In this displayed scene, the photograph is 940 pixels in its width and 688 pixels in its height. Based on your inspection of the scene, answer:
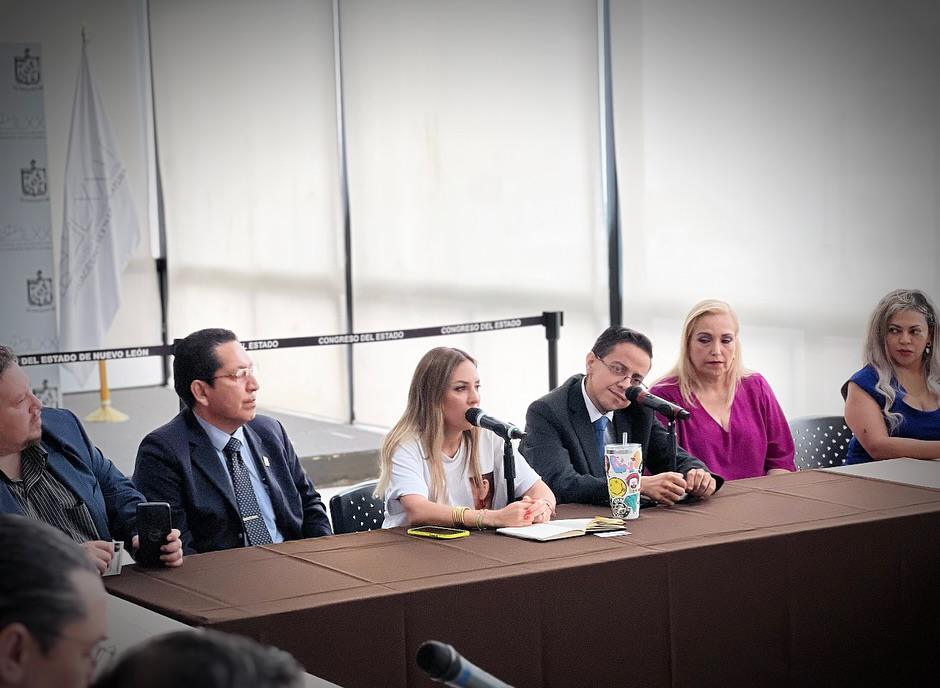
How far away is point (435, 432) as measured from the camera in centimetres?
311

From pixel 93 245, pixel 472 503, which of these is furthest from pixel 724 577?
pixel 93 245

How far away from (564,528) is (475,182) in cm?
448

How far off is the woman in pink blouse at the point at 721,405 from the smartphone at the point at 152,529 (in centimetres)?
173

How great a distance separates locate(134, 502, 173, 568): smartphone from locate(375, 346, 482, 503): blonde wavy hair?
0.64 meters

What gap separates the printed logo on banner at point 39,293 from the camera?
5997 millimetres

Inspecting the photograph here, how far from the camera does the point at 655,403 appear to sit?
10.7 ft

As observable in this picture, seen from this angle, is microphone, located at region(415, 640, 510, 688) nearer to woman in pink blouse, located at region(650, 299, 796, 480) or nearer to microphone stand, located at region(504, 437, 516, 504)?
microphone stand, located at region(504, 437, 516, 504)

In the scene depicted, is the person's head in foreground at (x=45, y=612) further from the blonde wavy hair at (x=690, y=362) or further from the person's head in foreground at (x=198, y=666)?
the blonde wavy hair at (x=690, y=362)

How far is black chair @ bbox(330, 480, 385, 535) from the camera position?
323 centimetres

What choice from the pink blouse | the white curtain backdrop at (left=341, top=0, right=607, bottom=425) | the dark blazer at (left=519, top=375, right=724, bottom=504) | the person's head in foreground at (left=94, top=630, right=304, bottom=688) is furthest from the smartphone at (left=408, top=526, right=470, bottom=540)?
the white curtain backdrop at (left=341, top=0, right=607, bottom=425)

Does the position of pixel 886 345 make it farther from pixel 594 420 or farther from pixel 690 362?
pixel 594 420

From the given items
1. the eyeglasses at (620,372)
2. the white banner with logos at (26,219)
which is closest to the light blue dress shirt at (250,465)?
the eyeglasses at (620,372)

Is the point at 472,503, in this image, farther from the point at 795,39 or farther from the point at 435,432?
the point at 795,39

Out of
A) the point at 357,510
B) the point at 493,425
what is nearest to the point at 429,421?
the point at 493,425
